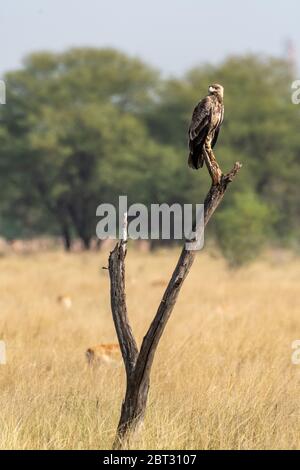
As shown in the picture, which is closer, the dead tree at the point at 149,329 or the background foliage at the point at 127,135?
the dead tree at the point at 149,329

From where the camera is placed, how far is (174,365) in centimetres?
760

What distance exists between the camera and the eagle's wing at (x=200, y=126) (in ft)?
18.2

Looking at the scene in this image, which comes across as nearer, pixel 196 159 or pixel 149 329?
pixel 149 329

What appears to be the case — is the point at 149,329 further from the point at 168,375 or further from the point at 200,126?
the point at 168,375

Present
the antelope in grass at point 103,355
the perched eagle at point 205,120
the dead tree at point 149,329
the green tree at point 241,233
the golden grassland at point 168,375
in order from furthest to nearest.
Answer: the green tree at point 241,233 < the antelope in grass at point 103,355 < the perched eagle at point 205,120 < the golden grassland at point 168,375 < the dead tree at point 149,329

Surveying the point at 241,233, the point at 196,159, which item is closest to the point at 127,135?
the point at 241,233

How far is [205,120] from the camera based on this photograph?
5562 mm

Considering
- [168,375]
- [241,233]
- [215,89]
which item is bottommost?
[168,375]

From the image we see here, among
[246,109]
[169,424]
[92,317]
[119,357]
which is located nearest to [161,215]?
[246,109]

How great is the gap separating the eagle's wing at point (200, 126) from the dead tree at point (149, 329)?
0.20 m

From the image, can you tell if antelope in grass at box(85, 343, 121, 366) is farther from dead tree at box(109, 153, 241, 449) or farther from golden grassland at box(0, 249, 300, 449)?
dead tree at box(109, 153, 241, 449)

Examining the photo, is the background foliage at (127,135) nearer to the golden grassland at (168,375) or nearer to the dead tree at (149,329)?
the golden grassland at (168,375)

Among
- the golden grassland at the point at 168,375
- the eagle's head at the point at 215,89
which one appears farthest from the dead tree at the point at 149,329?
the eagle's head at the point at 215,89

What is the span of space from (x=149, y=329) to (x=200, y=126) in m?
1.32
